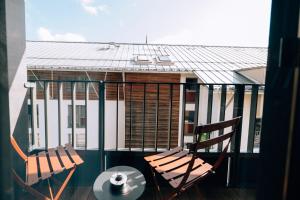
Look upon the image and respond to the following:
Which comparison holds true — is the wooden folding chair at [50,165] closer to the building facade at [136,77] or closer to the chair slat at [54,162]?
→ the chair slat at [54,162]

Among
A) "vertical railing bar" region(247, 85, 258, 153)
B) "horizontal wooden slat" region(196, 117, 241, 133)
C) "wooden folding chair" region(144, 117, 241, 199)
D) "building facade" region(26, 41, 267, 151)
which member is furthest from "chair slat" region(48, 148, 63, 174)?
"building facade" region(26, 41, 267, 151)

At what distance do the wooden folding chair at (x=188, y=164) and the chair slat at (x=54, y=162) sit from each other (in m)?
0.83

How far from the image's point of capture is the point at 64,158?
2193 millimetres

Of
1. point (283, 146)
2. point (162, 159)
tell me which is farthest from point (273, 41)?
point (162, 159)

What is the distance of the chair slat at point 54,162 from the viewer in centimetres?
197

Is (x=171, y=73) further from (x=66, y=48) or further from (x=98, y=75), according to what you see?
(x=66, y=48)

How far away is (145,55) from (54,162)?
10041mm

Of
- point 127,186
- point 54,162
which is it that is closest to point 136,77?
point 54,162

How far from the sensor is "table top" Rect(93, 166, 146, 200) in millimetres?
1699

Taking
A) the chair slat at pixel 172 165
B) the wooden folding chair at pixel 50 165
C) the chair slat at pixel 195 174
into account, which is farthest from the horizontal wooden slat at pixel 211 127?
the wooden folding chair at pixel 50 165

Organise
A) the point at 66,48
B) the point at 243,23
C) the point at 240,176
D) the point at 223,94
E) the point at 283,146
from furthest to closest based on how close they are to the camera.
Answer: the point at 66,48
the point at 223,94
the point at 240,176
the point at 243,23
the point at 283,146

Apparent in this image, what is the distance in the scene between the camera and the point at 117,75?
34.9 feet

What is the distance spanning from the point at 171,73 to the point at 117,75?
259 centimetres

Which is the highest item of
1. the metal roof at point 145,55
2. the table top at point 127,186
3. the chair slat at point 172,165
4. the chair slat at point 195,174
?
the metal roof at point 145,55
